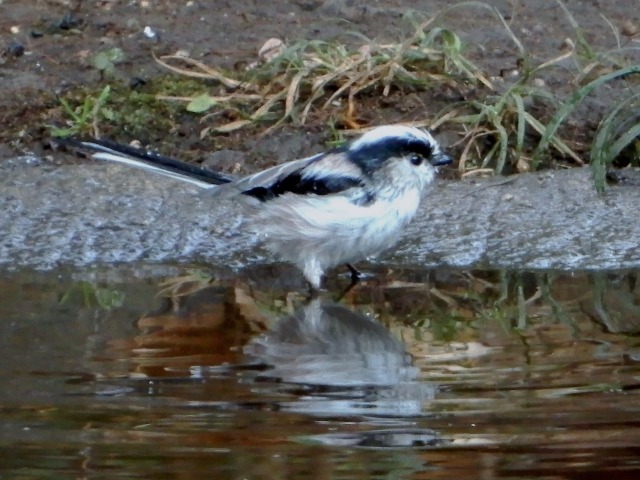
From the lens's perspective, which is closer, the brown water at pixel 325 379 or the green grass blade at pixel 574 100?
the brown water at pixel 325 379

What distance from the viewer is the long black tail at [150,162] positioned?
5.40 metres

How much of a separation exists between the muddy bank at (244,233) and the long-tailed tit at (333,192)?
252 mm

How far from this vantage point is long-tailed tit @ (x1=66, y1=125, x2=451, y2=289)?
17.1ft

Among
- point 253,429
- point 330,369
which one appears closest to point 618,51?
point 330,369

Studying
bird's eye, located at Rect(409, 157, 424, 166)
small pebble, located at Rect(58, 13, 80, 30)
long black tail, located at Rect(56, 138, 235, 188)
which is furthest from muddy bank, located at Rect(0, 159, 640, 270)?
small pebble, located at Rect(58, 13, 80, 30)

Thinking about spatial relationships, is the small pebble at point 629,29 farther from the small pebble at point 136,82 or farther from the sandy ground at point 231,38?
the small pebble at point 136,82

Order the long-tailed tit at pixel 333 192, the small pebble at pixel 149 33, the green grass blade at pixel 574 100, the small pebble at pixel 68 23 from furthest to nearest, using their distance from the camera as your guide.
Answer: the small pebble at pixel 68 23 → the small pebble at pixel 149 33 → the green grass blade at pixel 574 100 → the long-tailed tit at pixel 333 192

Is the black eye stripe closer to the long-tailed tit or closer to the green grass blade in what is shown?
the long-tailed tit

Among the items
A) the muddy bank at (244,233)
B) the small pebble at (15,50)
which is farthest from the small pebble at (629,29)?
the small pebble at (15,50)

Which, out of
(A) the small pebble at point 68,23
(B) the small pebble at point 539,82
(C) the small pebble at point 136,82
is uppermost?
(A) the small pebble at point 68,23

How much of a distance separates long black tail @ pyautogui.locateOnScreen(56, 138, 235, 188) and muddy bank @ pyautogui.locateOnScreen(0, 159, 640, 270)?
13 cm

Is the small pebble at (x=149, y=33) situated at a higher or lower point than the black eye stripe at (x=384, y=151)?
higher

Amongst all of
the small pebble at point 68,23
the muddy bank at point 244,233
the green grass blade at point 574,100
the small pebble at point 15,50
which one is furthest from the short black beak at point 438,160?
the small pebble at point 68,23

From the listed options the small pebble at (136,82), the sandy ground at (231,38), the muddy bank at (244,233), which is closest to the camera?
the muddy bank at (244,233)
